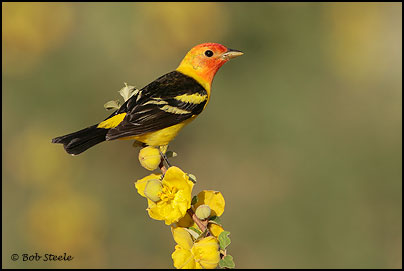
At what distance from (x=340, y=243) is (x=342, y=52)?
3861 mm

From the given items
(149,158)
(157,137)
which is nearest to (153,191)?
(149,158)

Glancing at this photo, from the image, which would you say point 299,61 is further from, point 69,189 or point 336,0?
point 69,189

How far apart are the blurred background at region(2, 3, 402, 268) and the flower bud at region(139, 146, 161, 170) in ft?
14.2

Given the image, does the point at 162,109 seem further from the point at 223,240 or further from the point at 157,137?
the point at 223,240

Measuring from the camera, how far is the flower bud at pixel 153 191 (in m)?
2.12

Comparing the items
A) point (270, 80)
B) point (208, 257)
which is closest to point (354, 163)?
point (270, 80)

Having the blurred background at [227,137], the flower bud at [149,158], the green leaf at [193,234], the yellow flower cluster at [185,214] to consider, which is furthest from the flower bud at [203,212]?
the blurred background at [227,137]

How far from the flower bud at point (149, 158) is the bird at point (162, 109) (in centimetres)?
56

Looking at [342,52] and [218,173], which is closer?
[218,173]

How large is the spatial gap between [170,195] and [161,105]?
4.07 feet

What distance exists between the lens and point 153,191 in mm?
2119

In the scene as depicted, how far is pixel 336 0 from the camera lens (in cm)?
945

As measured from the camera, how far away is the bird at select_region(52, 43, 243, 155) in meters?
2.92

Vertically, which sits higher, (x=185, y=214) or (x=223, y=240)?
(x=185, y=214)
